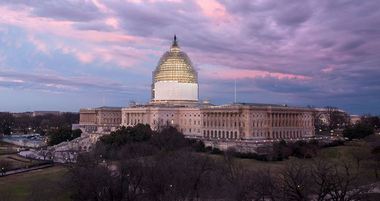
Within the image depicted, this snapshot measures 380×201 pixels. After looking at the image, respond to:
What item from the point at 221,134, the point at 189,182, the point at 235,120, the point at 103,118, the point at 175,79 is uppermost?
the point at 175,79

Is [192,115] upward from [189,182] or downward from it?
upward

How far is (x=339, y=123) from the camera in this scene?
152 metres

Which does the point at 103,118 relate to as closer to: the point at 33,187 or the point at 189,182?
the point at 33,187

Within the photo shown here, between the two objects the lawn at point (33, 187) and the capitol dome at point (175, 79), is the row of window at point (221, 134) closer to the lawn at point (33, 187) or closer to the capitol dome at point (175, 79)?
the capitol dome at point (175, 79)

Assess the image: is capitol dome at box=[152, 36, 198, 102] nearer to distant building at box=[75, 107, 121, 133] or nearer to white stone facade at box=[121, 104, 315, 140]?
white stone facade at box=[121, 104, 315, 140]

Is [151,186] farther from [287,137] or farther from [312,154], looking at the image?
[287,137]

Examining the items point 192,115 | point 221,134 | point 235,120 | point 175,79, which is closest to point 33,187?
point 235,120

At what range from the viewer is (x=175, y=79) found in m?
121

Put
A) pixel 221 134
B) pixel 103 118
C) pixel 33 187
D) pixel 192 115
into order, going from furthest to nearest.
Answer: pixel 103 118 < pixel 192 115 < pixel 221 134 < pixel 33 187

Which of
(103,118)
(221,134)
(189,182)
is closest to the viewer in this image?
(189,182)

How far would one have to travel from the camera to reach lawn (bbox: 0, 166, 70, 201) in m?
42.5

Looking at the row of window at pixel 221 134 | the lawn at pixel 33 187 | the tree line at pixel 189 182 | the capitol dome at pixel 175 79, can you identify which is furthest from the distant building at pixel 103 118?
the tree line at pixel 189 182

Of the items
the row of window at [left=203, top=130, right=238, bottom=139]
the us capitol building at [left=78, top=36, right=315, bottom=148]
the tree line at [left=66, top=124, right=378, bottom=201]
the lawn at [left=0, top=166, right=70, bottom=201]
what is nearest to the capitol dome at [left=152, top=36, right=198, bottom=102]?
the us capitol building at [left=78, top=36, right=315, bottom=148]

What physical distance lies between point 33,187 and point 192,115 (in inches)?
2668
